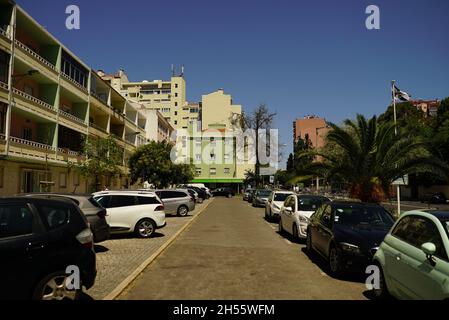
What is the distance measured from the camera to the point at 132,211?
14445mm

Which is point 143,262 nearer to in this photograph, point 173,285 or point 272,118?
point 173,285

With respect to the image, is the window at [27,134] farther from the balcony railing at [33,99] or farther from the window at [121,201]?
the window at [121,201]

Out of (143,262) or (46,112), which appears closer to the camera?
(143,262)

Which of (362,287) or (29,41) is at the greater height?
(29,41)

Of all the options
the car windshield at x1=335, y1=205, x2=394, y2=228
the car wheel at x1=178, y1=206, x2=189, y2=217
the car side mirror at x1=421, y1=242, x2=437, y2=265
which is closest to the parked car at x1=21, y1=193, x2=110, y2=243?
the car windshield at x1=335, y1=205, x2=394, y2=228

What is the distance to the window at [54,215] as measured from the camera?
5773 millimetres

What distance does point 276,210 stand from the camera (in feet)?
68.7

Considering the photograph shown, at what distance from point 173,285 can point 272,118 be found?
173ft

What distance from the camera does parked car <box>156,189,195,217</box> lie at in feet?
80.9

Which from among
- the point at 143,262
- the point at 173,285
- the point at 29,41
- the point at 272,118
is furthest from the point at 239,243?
the point at 272,118

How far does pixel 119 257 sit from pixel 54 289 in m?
5.05

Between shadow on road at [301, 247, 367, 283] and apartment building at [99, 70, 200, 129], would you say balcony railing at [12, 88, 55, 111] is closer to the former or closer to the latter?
shadow on road at [301, 247, 367, 283]

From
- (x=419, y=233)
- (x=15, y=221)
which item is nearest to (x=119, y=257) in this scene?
(x=15, y=221)

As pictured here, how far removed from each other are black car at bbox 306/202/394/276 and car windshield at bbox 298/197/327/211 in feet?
9.47
